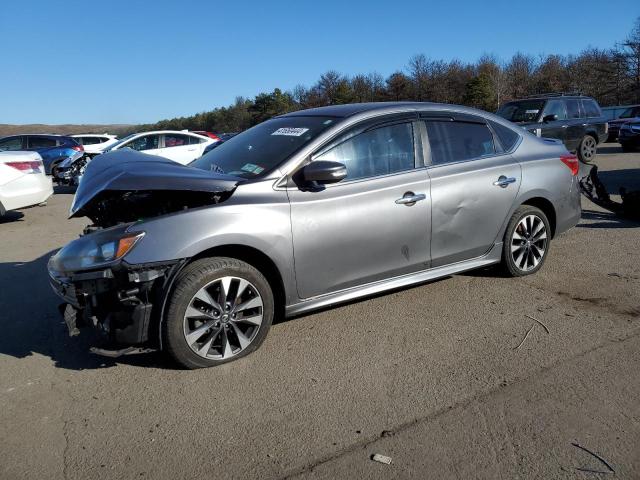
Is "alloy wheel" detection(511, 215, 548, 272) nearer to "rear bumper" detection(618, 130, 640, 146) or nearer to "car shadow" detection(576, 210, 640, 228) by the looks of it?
"car shadow" detection(576, 210, 640, 228)

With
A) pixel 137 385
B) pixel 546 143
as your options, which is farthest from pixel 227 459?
pixel 546 143

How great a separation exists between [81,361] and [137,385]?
0.66m

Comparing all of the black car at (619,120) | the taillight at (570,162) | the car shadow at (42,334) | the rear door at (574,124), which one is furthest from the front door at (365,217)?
the black car at (619,120)

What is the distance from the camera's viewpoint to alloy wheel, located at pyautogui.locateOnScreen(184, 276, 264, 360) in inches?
138

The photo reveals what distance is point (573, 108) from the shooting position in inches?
557

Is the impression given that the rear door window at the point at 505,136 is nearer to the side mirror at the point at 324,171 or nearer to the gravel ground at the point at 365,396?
the gravel ground at the point at 365,396

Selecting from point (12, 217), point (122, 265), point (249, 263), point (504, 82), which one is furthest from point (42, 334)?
point (504, 82)

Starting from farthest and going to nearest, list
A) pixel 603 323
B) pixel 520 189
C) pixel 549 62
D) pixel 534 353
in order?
pixel 549 62
pixel 520 189
pixel 603 323
pixel 534 353

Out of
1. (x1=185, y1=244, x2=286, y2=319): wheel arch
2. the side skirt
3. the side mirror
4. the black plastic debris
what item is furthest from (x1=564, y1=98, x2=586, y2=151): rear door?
(x1=185, y1=244, x2=286, y2=319): wheel arch

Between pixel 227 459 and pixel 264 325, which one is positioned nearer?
pixel 227 459

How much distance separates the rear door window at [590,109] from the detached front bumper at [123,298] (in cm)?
1429

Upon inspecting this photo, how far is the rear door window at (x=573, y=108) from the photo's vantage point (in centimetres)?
1396

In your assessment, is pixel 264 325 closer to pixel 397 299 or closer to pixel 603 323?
pixel 397 299

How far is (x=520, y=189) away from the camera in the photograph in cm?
500
